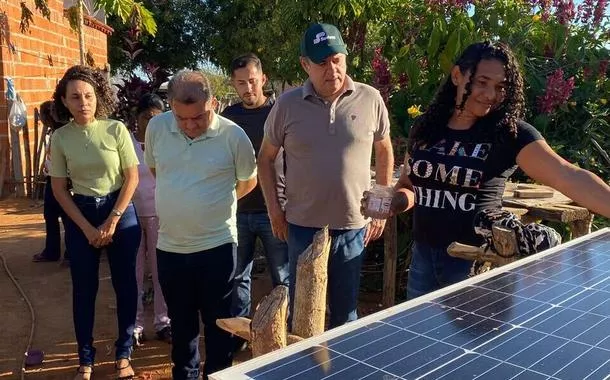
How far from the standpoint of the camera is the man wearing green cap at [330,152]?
9.90 ft

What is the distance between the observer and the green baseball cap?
2.95 meters

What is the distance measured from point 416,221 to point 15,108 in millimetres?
8109

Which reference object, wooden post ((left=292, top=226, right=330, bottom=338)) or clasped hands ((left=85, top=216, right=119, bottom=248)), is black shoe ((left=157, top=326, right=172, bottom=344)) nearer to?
clasped hands ((left=85, top=216, right=119, bottom=248))

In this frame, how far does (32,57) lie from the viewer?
398 inches

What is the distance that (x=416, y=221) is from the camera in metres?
2.72

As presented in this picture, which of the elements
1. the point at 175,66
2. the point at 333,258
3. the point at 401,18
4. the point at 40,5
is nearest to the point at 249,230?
the point at 333,258

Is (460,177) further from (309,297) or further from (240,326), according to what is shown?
(240,326)

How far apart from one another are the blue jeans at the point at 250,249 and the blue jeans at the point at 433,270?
133 cm

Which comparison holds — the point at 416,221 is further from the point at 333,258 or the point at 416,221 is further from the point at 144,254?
A: the point at 144,254

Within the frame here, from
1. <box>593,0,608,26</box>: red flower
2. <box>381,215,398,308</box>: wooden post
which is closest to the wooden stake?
<box>381,215,398,308</box>: wooden post

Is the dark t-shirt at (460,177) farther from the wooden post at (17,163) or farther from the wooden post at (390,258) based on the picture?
the wooden post at (17,163)

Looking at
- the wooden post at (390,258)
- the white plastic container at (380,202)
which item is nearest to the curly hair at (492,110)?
the white plastic container at (380,202)

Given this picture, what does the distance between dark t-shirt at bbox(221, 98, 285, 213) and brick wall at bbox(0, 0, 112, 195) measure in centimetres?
633

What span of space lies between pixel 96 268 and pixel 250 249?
0.94 m
